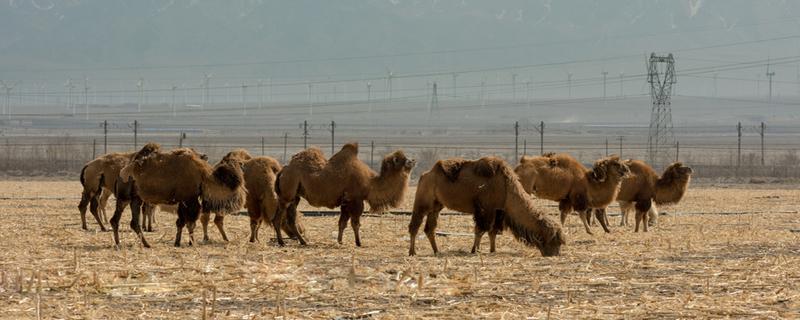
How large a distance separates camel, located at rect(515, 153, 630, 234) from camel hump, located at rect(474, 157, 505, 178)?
4.83m

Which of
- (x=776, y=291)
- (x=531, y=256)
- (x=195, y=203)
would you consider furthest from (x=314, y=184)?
(x=776, y=291)

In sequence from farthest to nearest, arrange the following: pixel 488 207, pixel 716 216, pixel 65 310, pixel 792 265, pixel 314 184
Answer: pixel 716 216 → pixel 314 184 → pixel 488 207 → pixel 792 265 → pixel 65 310

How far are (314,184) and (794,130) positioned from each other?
596 ft

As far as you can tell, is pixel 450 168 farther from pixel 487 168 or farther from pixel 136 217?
pixel 136 217

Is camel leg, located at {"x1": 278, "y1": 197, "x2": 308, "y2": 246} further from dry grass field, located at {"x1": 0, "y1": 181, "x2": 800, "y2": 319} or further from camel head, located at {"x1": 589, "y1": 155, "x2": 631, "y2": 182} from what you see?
camel head, located at {"x1": 589, "y1": 155, "x2": 631, "y2": 182}

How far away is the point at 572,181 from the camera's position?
23.6 m

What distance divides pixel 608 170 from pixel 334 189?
636 cm

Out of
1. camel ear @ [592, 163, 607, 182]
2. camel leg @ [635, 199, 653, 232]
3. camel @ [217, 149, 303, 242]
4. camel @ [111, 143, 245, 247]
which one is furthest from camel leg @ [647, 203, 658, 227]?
camel @ [111, 143, 245, 247]

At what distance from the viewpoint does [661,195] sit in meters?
25.9

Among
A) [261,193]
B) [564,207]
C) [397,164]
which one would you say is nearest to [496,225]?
[397,164]

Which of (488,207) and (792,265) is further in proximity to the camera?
(488,207)

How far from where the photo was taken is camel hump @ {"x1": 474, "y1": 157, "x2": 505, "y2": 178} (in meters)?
18.3

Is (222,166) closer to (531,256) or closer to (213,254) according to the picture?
(213,254)

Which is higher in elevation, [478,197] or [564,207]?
[478,197]
